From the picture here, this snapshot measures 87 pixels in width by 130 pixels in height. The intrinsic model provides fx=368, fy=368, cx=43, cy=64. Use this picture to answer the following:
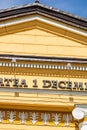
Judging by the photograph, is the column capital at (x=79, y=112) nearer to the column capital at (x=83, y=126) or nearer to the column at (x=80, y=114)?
the column at (x=80, y=114)

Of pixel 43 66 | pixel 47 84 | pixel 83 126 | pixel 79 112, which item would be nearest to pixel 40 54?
pixel 43 66

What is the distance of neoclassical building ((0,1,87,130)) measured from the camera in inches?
501

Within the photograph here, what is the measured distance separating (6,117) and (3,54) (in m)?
2.22

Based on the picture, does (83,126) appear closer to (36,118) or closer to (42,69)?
(36,118)

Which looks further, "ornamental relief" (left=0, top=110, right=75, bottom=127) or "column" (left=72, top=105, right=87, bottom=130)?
"ornamental relief" (left=0, top=110, right=75, bottom=127)

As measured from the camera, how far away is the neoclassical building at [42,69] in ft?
41.8

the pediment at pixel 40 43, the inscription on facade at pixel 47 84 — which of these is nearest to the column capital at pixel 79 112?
the inscription on facade at pixel 47 84

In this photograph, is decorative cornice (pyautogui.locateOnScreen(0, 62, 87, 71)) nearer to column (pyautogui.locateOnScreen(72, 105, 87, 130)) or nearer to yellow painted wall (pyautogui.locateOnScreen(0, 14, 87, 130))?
yellow painted wall (pyautogui.locateOnScreen(0, 14, 87, 130))

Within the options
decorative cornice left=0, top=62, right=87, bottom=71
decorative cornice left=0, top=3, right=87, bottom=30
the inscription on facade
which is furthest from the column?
decorative cornice left=0, top=3, right=87, bottom=30

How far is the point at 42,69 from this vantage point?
13148mm

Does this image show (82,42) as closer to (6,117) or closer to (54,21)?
(54,21)

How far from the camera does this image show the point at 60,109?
42.1 ft

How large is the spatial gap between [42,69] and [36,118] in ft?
5.74

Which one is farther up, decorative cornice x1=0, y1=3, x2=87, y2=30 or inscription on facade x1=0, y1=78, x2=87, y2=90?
decorative cornice x1=0, y1=3, x2=87, y2=30
